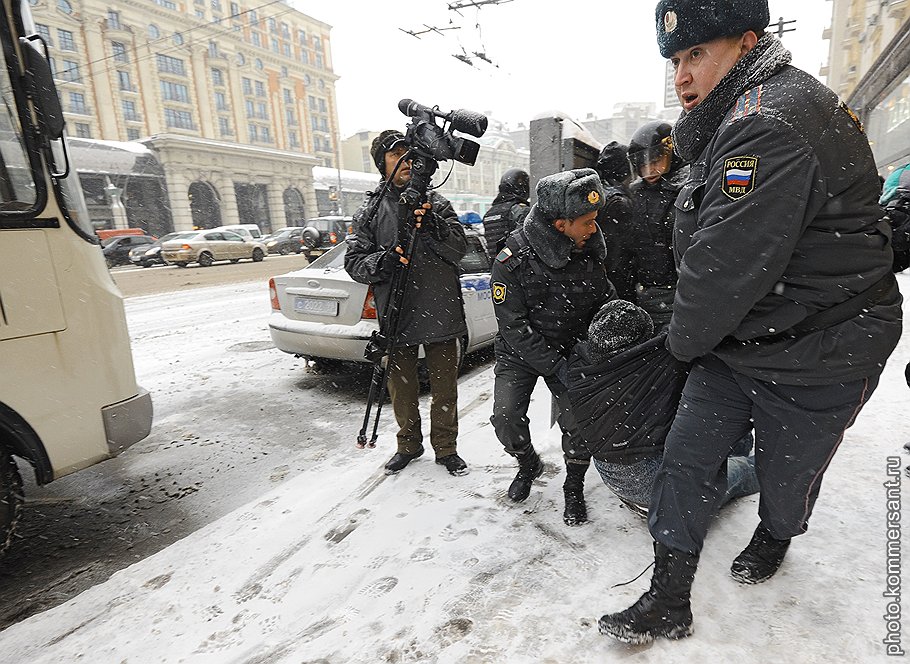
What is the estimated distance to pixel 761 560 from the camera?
210cm

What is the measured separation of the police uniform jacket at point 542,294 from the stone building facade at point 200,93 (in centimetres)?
4209

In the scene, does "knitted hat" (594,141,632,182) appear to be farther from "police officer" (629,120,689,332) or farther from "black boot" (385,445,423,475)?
"black boot" (385,445,423,475)

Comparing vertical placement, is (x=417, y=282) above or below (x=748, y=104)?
below

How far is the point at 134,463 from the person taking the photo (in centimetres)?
393

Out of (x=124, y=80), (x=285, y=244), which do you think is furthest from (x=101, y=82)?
(x=285, y=244)

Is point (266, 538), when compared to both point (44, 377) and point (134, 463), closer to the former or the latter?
point (44, 377)

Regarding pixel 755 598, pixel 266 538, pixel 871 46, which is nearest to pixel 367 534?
pixel 266 538

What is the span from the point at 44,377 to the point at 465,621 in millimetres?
2340

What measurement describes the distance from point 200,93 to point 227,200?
1505cm

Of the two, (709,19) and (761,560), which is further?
(761,560)

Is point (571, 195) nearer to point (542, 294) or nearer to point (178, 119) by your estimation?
point (542, 294)

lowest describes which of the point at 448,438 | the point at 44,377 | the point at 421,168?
the point at 448,438

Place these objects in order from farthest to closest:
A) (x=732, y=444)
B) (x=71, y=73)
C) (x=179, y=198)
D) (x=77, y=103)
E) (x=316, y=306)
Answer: (x=77, y=103) < (x=71, y=73) < (x=179, y=198) < (x=316, y=306) < (x=732, y=444)

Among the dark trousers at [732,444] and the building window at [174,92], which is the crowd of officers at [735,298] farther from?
the building window at [174,92]
